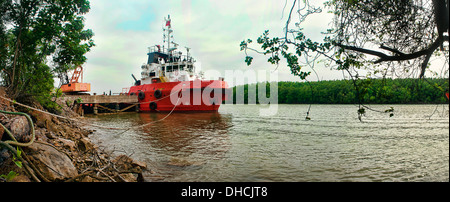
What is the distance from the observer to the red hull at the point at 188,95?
18031 mm

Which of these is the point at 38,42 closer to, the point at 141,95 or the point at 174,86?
the point at 174,86

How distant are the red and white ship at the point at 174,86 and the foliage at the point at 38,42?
445 inches

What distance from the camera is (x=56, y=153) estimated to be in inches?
134

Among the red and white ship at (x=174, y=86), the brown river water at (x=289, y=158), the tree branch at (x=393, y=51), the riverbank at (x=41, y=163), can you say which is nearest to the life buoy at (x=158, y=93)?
the red and white ship at (x=174, y=86)

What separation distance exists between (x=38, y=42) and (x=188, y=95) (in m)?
13.0

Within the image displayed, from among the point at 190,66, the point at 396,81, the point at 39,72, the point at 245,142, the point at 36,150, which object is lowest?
the point at 245,142

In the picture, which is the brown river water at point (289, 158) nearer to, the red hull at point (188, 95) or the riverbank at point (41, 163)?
the riverbank at point (41, 163)

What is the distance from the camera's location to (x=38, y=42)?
19.1ft

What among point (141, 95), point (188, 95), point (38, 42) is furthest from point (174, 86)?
point (38, 42)

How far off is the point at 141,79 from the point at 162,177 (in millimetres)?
21031
